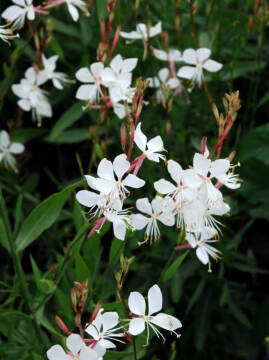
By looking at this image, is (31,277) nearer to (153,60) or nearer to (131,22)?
(153,60)

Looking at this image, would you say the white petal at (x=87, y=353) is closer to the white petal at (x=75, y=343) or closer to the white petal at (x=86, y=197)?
the white petal at (x=75, y=343)

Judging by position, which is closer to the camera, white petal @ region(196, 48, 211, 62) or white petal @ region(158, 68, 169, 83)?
white petal @ region(196, 48, 211, 62)

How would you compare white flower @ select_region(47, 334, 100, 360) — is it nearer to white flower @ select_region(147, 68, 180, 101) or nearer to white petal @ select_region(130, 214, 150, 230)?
white petal @ select_region(130, 214, 150, 230)

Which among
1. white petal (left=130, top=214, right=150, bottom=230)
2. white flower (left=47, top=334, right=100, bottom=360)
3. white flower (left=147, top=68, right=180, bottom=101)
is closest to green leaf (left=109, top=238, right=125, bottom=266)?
white petal (left=130, top=214, right=150, bottom=230)

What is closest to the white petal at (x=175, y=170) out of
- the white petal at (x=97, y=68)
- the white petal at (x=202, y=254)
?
the white petal at (x=202, y=254)

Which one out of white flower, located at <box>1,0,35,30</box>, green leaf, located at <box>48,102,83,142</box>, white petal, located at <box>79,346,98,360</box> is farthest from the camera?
green leaf, located at <box>48,102,83,142</box>

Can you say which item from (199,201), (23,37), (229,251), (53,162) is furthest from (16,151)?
(199,201)

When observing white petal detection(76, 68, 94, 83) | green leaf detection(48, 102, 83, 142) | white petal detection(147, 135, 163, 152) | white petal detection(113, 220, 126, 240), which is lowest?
green leaf detection(48, 102, 83, 142)

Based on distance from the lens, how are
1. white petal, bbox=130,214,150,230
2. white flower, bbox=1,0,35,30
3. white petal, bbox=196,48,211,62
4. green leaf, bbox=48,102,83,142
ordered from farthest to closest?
green leaf, bbox=48,102,83,142, white petal, bbox=196,48,211,62, white flower, bbox=1,0,35,30, white petal, bbox=130,214,150,230
